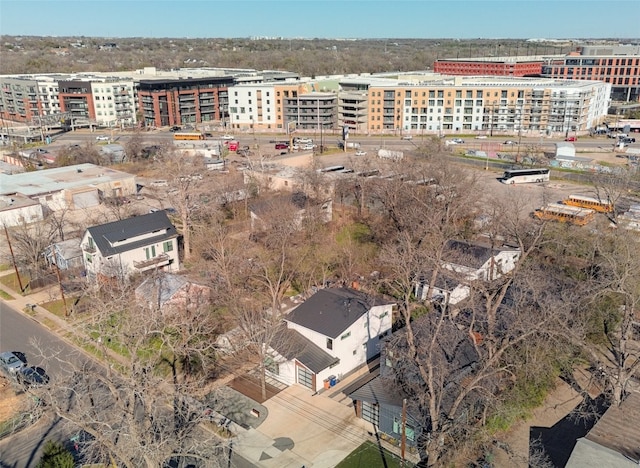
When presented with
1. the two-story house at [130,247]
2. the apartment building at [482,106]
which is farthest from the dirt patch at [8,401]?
the apartment building at [482,106]

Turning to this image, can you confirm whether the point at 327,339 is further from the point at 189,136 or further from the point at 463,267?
the point at 189,136

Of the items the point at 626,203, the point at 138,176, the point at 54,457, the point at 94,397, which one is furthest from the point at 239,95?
the point at 54,457

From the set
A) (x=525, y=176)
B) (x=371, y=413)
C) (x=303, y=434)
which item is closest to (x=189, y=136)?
(x=525, y=176)

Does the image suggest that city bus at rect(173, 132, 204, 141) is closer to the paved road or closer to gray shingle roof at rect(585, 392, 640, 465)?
the paved road

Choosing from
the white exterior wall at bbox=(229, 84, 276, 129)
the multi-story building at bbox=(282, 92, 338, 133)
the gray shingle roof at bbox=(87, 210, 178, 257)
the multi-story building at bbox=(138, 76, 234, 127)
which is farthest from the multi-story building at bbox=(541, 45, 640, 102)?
the gray shingle roof at bbox=(87, 210, 178, 257)

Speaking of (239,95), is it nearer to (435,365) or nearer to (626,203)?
(626,203)
